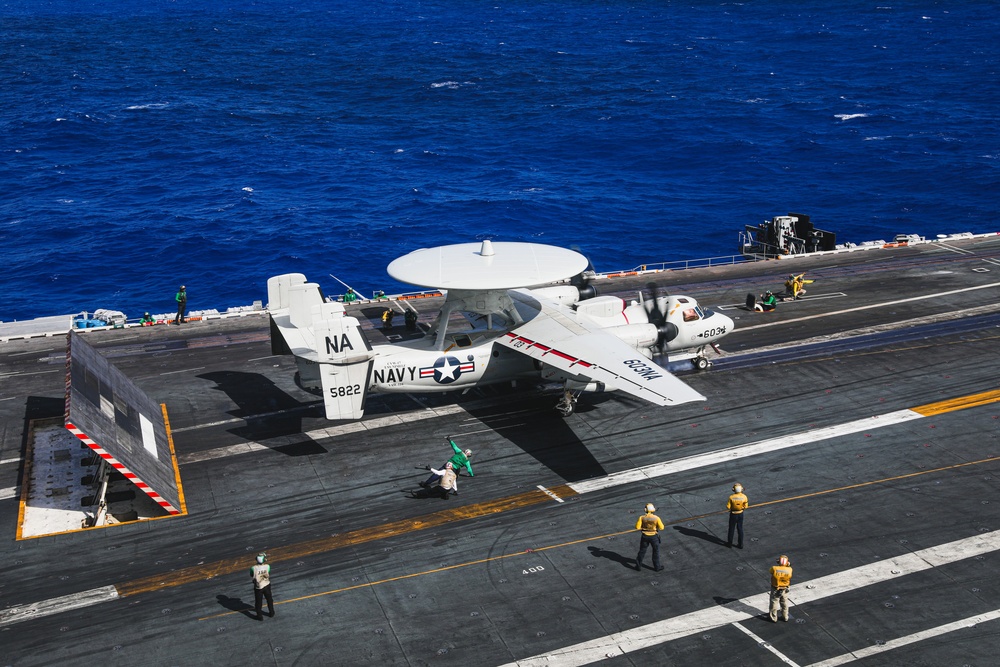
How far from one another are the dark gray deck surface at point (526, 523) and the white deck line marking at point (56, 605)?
334 mm

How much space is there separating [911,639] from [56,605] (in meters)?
25.5

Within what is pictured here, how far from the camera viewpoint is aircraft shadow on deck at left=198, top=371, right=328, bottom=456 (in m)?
39.3

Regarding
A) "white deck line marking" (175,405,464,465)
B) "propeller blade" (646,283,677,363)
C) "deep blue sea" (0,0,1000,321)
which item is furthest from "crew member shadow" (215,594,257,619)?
"deep blue sea" (0,0,1000,321)

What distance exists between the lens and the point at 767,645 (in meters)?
25.8

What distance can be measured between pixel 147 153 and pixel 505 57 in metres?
82.4

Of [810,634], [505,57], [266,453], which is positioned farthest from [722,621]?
[505,57]

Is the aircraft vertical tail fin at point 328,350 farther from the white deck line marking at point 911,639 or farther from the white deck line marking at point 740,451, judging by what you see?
the white deck line marking at point 911,639

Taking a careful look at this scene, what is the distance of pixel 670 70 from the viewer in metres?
171

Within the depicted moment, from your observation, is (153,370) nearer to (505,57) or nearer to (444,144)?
(444,144)

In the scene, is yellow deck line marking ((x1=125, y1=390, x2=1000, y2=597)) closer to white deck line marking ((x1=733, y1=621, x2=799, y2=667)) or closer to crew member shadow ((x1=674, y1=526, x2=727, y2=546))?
crew member shadow ((x1=674, y1=526, x2=727, y2=546))

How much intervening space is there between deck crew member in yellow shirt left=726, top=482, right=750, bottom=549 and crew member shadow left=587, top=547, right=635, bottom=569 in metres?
3.48

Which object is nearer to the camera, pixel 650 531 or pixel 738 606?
pixel 738 606

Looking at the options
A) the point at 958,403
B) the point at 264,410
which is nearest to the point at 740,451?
the point at 958,403

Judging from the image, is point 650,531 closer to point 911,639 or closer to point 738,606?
point 738,606
